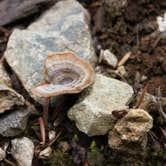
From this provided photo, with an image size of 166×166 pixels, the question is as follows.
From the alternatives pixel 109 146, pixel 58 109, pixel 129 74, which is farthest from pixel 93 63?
pixel 109 146

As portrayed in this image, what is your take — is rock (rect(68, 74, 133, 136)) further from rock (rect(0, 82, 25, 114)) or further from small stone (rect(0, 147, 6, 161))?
small stone (rect(0, 147, 6, 161))

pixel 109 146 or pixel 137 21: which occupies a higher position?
pixel 137 21

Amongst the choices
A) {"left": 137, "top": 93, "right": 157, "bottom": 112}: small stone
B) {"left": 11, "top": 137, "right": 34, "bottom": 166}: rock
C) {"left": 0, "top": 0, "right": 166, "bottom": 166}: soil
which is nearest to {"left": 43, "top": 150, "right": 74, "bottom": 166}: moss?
{"left": 0, "top": 0, "right": 166, "bottom": 166}: soil

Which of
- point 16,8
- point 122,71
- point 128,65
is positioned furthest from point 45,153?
point 16,8

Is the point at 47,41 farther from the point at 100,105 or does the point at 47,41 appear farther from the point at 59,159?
the point at 59,159

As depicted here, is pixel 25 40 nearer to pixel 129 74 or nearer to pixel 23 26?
pixel 23 26
